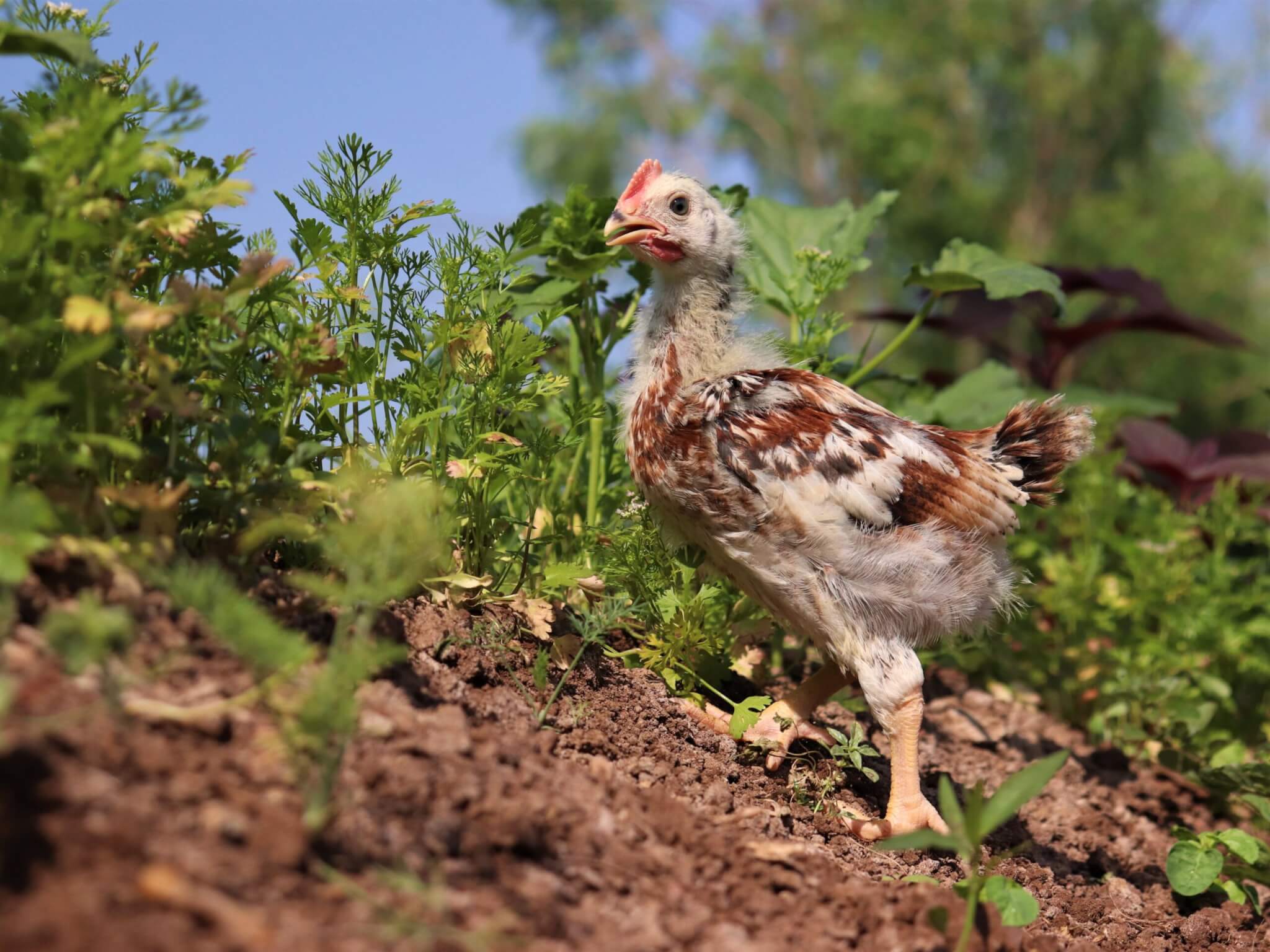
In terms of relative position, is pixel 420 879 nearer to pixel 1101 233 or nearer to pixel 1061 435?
pixel 1061 435

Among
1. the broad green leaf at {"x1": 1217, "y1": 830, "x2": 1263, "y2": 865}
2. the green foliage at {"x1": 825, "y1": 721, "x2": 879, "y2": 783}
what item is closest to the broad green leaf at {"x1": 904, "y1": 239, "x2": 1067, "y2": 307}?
the green foliage at {"x1": 825, "y1": 721, "x2": 879, "y2": 783}

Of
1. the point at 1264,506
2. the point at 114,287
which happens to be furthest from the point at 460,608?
the point at 1264,506

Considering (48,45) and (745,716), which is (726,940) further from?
(48,45)

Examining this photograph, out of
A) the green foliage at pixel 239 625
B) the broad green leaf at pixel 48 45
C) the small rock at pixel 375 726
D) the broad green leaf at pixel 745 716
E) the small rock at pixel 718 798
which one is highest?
the broad green leaf at pixel 48 45

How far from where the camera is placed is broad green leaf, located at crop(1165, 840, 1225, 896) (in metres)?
3.65

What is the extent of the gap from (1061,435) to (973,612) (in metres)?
0.70

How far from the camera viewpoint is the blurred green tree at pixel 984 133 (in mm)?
23141

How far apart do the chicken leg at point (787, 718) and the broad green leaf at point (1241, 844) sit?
1.35 metres

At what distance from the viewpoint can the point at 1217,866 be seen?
3676mm

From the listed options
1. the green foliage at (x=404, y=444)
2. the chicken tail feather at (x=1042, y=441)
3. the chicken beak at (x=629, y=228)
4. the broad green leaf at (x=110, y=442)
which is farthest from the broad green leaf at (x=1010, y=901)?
the chicken beak at (x=629, y=228)

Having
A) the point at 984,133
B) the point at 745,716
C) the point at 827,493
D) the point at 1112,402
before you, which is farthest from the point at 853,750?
the point at 984,133

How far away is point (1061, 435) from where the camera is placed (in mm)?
3816

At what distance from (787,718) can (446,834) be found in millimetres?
1847

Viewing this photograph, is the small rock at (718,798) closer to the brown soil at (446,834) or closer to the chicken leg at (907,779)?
the brown soil at (446,834)
